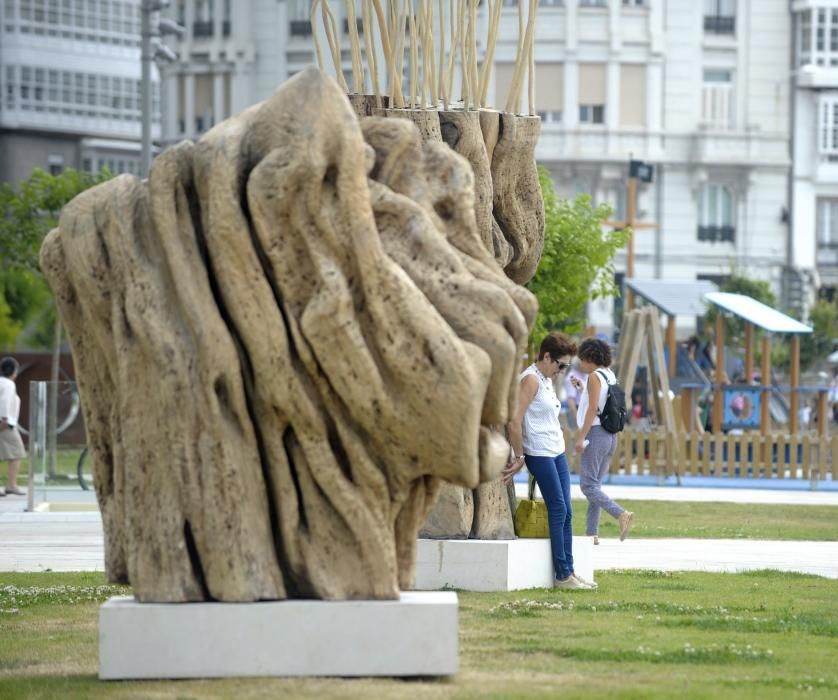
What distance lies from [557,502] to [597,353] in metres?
2.93

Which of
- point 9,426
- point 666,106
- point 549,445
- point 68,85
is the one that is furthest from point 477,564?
point 68,85

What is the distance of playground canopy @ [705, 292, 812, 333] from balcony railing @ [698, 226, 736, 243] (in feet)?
115

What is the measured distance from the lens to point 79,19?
240 feet

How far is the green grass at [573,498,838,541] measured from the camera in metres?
19.4

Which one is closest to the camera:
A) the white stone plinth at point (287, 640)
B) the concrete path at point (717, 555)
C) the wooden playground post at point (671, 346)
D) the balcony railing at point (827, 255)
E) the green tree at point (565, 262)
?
the white stone plinth at point (287, 640)

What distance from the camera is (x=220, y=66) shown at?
2830 inches

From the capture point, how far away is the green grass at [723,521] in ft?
63.6

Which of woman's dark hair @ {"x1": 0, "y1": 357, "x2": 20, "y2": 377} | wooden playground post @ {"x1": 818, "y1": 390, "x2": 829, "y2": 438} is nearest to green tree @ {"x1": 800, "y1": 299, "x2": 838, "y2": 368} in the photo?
wooden playground post @ {"x1": 818, "y1": 390, "x2": 829, "y2": 438}

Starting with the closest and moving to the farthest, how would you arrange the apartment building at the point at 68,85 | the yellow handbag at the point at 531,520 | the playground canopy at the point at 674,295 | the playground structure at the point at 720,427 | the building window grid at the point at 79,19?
the yellow handbag at the point at 531,520 → the playground structure at the point at 720,427 → the playground canopy at the point at 674,295 → the building window grid at the point at 79,19 → the apartment building at the point at 68,85

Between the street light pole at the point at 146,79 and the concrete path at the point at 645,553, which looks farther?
the street light pole at the point at 146,79

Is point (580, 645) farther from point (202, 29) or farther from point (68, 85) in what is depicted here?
point (68, 85)

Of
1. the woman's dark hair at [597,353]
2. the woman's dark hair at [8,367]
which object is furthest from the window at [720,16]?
the woman's dark hair at [597,353]

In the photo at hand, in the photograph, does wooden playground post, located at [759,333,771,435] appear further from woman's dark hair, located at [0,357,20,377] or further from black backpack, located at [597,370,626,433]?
black backpack, located at [597,370,626,433]

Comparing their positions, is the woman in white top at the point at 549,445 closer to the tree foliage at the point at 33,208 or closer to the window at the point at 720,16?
the tree foliage at the point at 33,208
